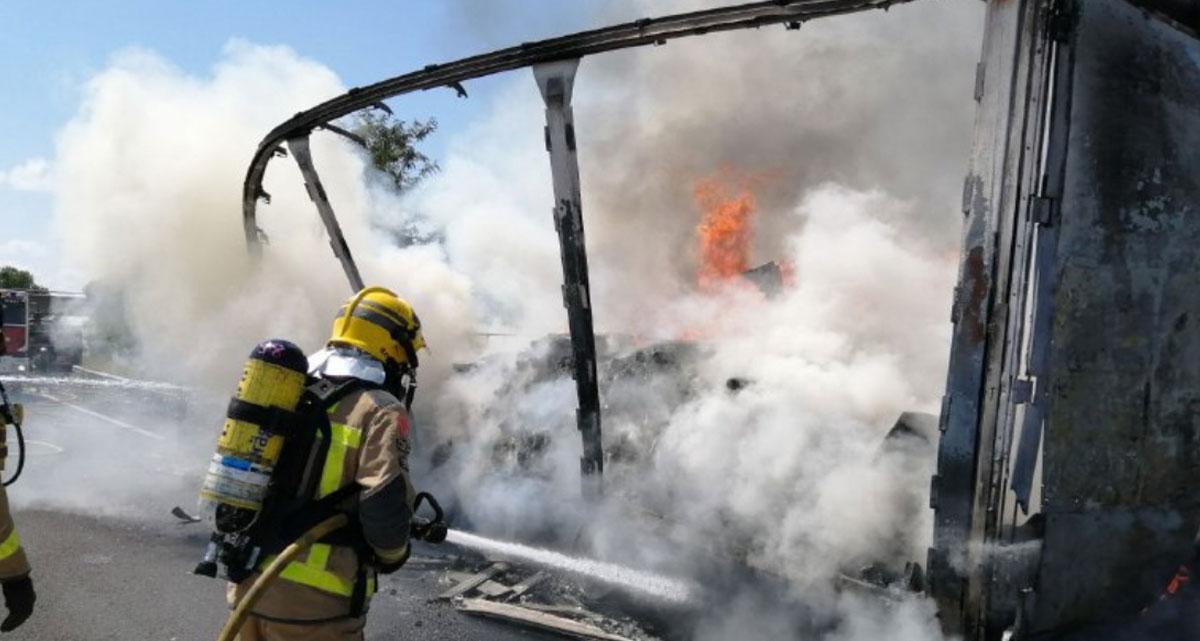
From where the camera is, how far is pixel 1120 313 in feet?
11.1

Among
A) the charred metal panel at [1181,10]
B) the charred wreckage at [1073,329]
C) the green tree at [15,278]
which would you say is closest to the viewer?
the charred wreckage at [1073,329]

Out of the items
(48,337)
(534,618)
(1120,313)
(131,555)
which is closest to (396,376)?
(534,618)

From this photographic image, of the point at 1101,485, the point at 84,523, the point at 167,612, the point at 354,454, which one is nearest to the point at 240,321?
the point at 84,523

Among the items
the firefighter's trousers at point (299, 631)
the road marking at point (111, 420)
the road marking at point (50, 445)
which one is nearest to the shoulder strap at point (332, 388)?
the firefighter's trousers at point (299, 631)

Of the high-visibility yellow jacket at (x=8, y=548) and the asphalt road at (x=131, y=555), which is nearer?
the high-visibility yellow jacket at (x=8, y=548)

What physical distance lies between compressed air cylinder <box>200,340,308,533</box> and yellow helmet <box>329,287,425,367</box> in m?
0.29

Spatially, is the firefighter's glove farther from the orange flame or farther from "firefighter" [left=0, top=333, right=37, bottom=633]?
the orange flame

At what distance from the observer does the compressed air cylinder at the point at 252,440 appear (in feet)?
7.53

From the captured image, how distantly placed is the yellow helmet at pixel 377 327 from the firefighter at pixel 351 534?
143mm

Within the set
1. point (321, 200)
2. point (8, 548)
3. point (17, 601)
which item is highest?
point (321, 200)

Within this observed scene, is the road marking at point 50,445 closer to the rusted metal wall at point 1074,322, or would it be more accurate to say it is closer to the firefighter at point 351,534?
the firefighter at point 351,534

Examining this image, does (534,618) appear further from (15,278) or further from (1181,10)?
(15,278)

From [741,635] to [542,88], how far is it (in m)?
3.38

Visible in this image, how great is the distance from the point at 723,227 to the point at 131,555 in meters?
8.13
